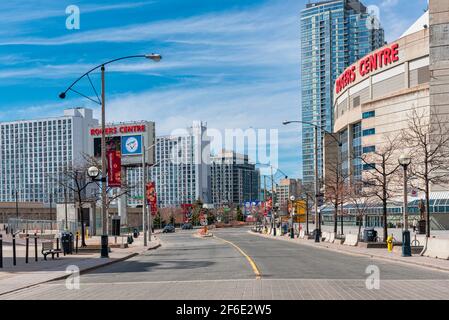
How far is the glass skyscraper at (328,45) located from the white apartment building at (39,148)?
183 feet

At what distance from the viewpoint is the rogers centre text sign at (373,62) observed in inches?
3883

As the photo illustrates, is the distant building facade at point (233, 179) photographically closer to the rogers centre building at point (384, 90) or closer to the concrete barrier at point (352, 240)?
the rogers centre building at point (384, 90)

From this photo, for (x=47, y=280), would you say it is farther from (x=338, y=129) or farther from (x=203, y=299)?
(x=338, y=129)

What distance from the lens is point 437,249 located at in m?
27.9

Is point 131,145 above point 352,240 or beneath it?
above

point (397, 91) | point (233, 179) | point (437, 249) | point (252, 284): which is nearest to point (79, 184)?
point (397, 91)

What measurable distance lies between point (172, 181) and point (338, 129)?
46.5 m

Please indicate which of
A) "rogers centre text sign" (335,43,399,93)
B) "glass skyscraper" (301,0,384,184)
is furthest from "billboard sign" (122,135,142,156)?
"glass skyscraper" (301,0,384,184)

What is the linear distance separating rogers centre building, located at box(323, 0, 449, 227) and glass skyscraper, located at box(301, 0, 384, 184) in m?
38.7

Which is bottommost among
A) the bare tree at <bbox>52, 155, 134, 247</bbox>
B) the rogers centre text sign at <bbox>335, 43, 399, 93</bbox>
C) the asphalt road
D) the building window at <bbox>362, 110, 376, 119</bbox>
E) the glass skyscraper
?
the asphalt road

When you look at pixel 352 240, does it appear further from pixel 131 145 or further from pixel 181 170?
pixel 181 170

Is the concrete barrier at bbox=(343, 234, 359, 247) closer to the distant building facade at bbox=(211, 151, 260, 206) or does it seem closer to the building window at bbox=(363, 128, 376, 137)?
the building window at bbox=(363, 128, 376, 137)

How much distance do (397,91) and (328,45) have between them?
226 feet

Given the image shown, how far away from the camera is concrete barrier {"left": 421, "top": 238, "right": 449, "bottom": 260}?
26.9 meters
